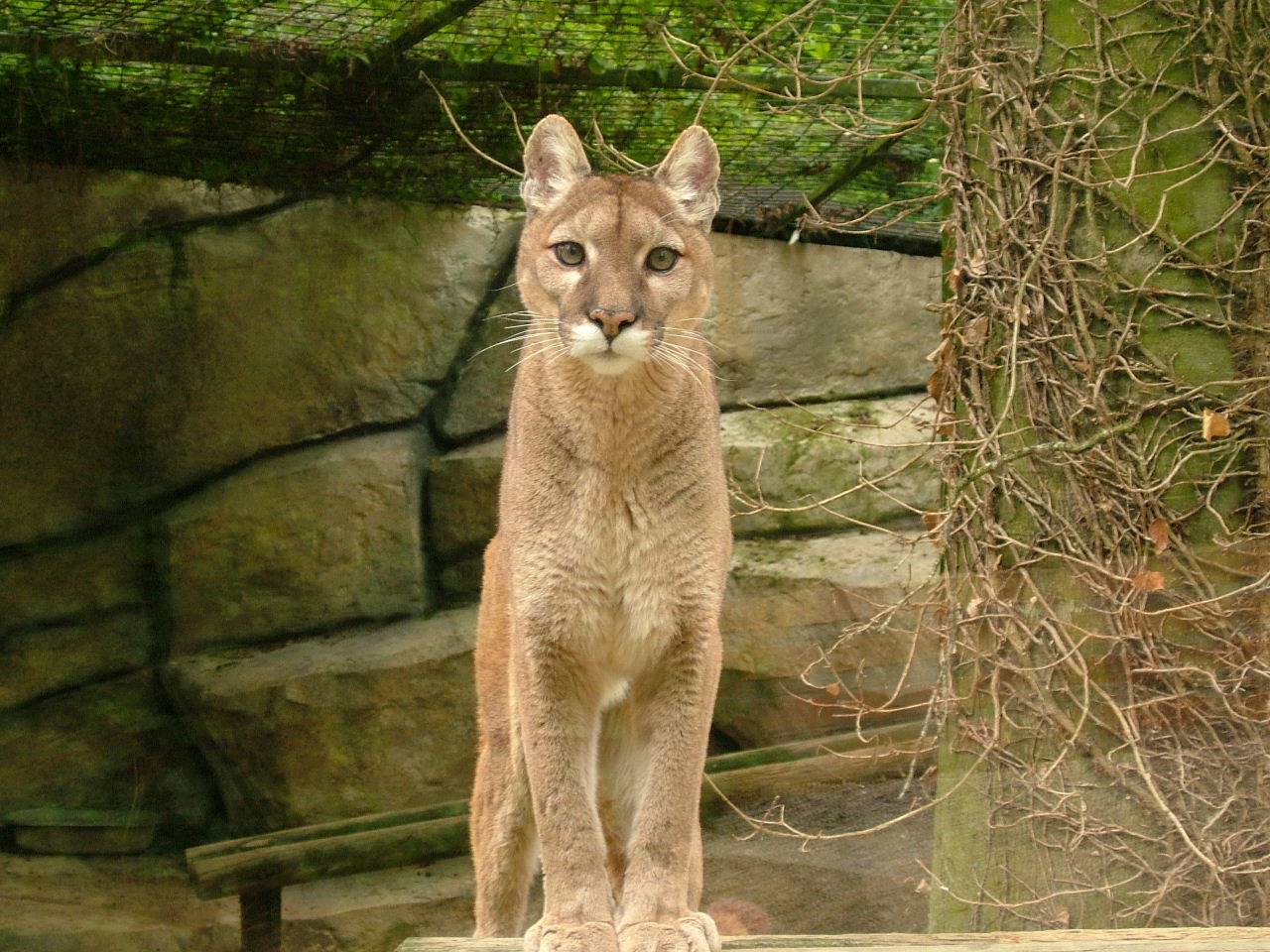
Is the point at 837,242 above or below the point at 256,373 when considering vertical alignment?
above

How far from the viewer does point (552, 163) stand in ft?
14.7

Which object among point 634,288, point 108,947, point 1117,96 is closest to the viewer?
point 634,288

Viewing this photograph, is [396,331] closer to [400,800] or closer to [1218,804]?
[400,800]

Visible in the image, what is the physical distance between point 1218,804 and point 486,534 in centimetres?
466

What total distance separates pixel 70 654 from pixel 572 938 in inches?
213

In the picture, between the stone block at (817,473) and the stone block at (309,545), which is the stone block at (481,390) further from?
the stone block at (817,473)

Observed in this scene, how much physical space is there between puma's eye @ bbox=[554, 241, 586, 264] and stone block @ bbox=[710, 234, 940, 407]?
396cm

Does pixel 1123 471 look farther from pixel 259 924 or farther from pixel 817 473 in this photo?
pixel 259 924

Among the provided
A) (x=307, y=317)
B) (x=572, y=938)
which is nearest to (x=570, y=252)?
(x=572, y=938)

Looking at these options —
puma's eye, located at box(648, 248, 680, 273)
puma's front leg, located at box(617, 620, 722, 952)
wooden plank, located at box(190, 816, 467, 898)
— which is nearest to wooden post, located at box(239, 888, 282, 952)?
wooden plank, located at box(190, 816, 467, 898)

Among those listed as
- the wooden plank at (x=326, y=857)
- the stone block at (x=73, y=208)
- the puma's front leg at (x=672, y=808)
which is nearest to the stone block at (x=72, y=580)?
the stone block at (x=73, y=208)

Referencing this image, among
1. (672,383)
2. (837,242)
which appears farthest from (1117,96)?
(837,242)

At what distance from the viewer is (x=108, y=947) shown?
7.36m

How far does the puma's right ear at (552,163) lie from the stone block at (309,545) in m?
3.73
